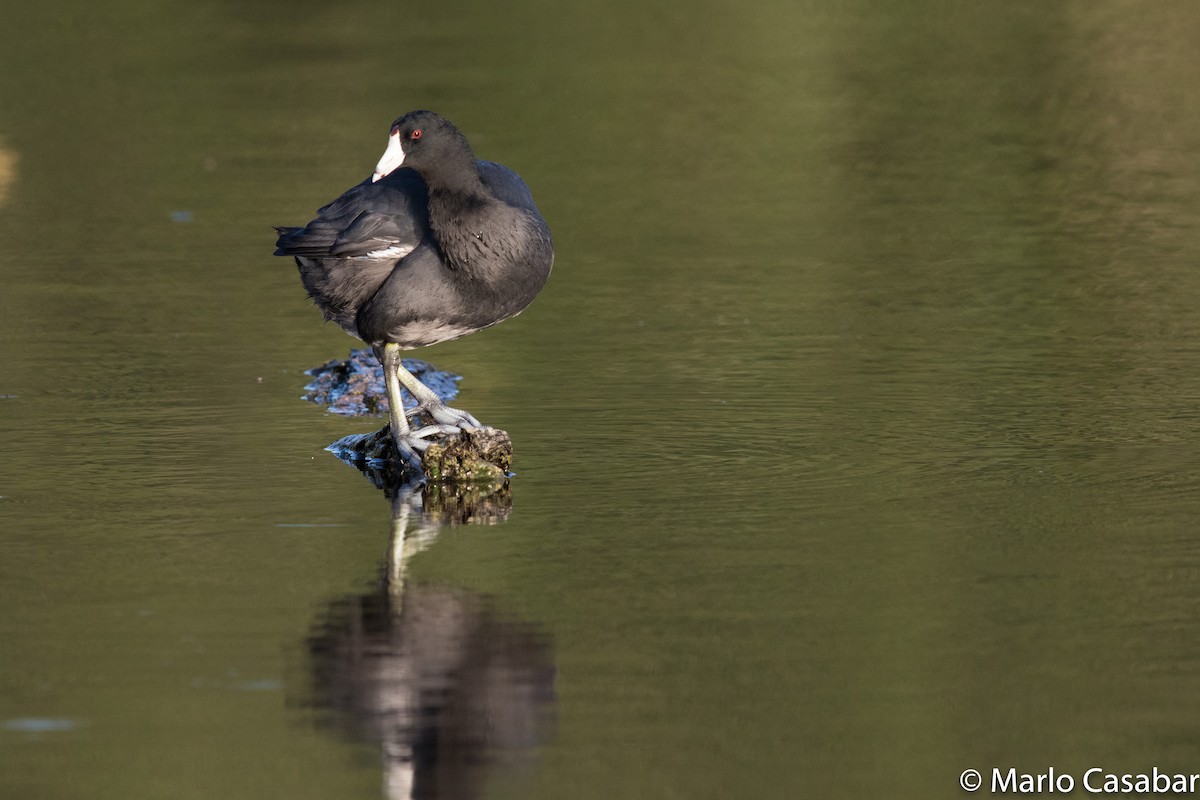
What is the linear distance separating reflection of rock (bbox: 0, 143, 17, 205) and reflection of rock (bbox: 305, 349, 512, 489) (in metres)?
5.85

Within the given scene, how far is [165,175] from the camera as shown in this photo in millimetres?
15367

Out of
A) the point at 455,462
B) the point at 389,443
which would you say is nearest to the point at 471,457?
the point at 455,462

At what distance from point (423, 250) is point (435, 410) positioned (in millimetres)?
722

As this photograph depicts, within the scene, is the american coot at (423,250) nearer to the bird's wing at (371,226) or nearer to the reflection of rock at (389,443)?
the bird's wing at (371,226)

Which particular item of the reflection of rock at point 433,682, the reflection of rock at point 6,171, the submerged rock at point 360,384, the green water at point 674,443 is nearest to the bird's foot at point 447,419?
the green water at point 674,443

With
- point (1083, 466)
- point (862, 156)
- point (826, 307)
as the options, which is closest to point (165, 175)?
point (862, 156)

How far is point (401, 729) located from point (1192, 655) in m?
2.12

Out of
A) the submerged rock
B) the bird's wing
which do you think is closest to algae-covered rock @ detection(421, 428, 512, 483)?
the bird's wing

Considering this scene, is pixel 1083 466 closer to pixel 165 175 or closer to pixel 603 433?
pixel 603 433

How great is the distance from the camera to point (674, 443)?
27.0 feet

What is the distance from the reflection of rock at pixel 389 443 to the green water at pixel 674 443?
13 centimetres

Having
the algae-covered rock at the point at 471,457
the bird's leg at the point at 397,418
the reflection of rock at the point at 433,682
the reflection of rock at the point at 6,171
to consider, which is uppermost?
the reflection of rock at the point at 6,171

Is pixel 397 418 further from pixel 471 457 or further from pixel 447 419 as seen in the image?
pixel 471 457

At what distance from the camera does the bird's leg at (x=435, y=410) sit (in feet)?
26.7
